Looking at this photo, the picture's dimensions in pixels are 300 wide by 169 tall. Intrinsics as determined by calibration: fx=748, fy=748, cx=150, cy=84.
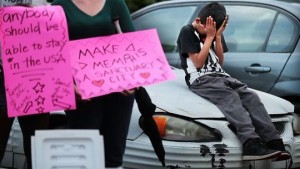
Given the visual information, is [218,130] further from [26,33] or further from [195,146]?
[26,33]

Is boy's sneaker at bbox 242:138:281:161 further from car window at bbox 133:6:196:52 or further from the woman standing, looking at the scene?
car window at bbox 133:6:196:52

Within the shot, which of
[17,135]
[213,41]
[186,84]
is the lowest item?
[17,135]

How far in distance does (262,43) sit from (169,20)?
41.6 inches

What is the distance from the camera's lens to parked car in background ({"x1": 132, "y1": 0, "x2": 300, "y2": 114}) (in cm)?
664

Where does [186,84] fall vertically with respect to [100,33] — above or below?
below

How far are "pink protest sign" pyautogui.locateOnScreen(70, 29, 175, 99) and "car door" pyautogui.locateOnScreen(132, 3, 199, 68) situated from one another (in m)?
3.01

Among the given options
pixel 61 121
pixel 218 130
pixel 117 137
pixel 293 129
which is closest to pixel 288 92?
pixel 293 129

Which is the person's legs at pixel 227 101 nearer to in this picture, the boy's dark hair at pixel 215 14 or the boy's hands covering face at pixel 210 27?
the boy's hands covering face at pixel 210 27

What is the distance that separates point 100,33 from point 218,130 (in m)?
1.37

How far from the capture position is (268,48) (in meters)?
6.86

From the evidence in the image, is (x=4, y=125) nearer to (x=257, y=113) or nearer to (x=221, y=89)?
(x=221, y=89)

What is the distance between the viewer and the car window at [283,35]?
6.79 m

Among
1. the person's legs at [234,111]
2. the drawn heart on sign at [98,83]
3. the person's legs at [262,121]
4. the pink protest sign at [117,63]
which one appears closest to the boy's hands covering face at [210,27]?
the person's legs at [234,111]

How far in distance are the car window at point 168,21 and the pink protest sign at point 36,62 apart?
334 cm
